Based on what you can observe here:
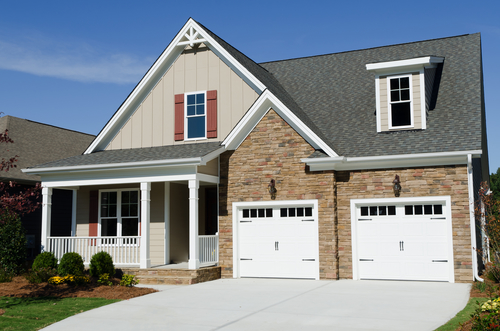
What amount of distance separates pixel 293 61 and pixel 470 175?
392 inches

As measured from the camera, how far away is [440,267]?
13.3m

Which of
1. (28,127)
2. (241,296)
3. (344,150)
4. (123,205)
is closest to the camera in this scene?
(241,296)

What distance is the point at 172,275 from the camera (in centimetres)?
1408

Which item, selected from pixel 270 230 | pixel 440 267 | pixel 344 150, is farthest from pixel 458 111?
pixel 270 230

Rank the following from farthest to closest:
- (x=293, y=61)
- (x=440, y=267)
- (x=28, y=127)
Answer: (x=28, y=127) → (x=293, y=61) → (x=440, y=267)

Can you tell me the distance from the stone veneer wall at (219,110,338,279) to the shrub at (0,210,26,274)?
5967mm

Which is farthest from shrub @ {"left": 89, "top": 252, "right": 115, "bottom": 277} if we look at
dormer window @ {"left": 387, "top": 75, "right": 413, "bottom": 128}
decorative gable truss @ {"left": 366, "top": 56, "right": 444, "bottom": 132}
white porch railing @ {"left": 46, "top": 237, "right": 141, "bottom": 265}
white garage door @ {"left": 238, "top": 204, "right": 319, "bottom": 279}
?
dormer window @ {"left": 387, "top": 75, "right": 413, "bottom": 128}

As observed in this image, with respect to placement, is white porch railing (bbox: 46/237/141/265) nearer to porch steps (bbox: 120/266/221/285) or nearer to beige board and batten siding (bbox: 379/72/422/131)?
porch steps (bbox: 120/266/221/285)

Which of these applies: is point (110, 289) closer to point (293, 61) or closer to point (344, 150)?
point (344, 150)

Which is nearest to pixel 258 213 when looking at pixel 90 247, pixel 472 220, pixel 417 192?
pixel 417 192

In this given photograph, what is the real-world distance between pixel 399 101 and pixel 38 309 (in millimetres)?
11297

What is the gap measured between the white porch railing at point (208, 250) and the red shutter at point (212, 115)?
3.56 meters

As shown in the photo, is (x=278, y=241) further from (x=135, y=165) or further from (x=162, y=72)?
(x=162, y=72)

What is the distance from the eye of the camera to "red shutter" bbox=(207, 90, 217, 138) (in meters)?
16.8
